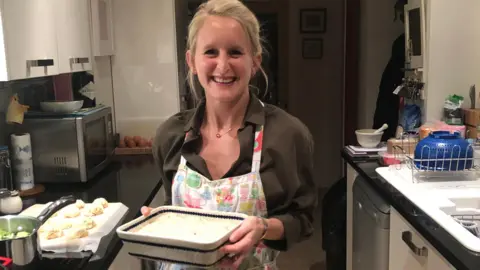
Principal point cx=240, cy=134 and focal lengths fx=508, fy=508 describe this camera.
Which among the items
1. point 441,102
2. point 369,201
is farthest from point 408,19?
point 369,201

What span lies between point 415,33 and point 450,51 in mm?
244

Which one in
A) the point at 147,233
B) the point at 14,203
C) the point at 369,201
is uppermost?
the point at 147,233

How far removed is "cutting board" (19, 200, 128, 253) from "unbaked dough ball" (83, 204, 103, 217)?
17mm

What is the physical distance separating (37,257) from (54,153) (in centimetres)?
93

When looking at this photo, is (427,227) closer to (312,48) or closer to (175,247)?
(175,247)

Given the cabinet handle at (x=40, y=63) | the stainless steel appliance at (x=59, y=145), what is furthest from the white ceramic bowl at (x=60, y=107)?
the cabinet handle at (x=40, y=63)

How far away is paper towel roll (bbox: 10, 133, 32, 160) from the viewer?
209 centimetres

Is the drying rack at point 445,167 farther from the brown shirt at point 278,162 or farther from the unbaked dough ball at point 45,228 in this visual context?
the unbaked dough ball at point 45,228

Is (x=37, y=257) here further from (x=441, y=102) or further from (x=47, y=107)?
(x=441, y=102)

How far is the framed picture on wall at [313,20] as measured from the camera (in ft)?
15.9

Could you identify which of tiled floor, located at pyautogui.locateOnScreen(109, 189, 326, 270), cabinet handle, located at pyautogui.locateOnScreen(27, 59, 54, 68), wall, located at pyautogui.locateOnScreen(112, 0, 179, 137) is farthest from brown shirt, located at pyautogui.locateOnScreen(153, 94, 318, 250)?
tiled floor, located at pyautogui.locateOnScreen(109, 189, 326, 270)

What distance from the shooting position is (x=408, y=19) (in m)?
2.79

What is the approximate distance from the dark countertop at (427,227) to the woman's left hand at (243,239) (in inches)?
23.7

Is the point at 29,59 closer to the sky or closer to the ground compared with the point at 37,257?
closer to the sky
